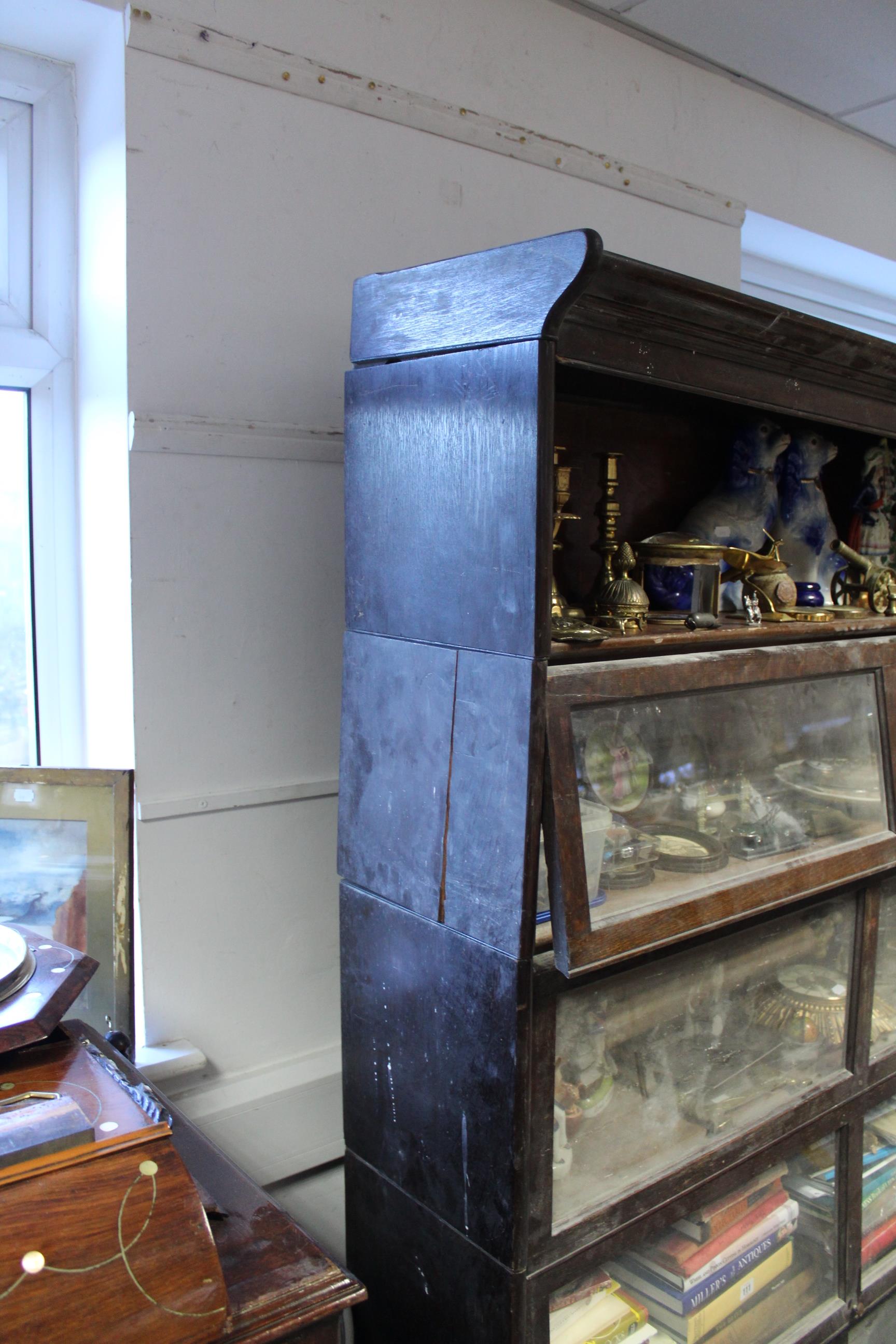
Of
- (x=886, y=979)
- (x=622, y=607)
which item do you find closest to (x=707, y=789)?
(x=622, y=607)

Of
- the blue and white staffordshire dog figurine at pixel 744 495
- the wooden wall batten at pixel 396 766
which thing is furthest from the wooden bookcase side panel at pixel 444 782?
the blue and white staffordshire dog figurine at pixel 744 495

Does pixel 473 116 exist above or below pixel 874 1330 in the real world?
above

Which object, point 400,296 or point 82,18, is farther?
point 82,18

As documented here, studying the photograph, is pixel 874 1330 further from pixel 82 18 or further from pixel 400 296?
pixel 82 18

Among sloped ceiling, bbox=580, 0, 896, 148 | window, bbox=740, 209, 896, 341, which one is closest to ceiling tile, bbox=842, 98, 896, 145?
sloped ceiling, bbox=580, 0, 896, 148

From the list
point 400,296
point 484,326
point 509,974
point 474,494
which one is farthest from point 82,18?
point 509,974

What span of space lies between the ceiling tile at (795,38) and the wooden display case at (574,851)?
718 mm

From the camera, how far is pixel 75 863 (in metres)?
1.39

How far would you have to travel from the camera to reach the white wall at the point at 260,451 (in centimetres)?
143

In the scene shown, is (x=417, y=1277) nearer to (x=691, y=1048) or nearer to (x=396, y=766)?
(x=691, y=1048)

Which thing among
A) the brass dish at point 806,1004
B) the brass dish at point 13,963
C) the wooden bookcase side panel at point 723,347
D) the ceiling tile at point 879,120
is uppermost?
the ceiling tile at point 879,120

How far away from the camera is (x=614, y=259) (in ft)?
3.76

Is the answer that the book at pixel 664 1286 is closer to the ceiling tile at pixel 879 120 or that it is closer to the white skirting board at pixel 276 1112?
the white skirting board at pixel 276 1112

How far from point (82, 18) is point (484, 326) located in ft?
2.44
